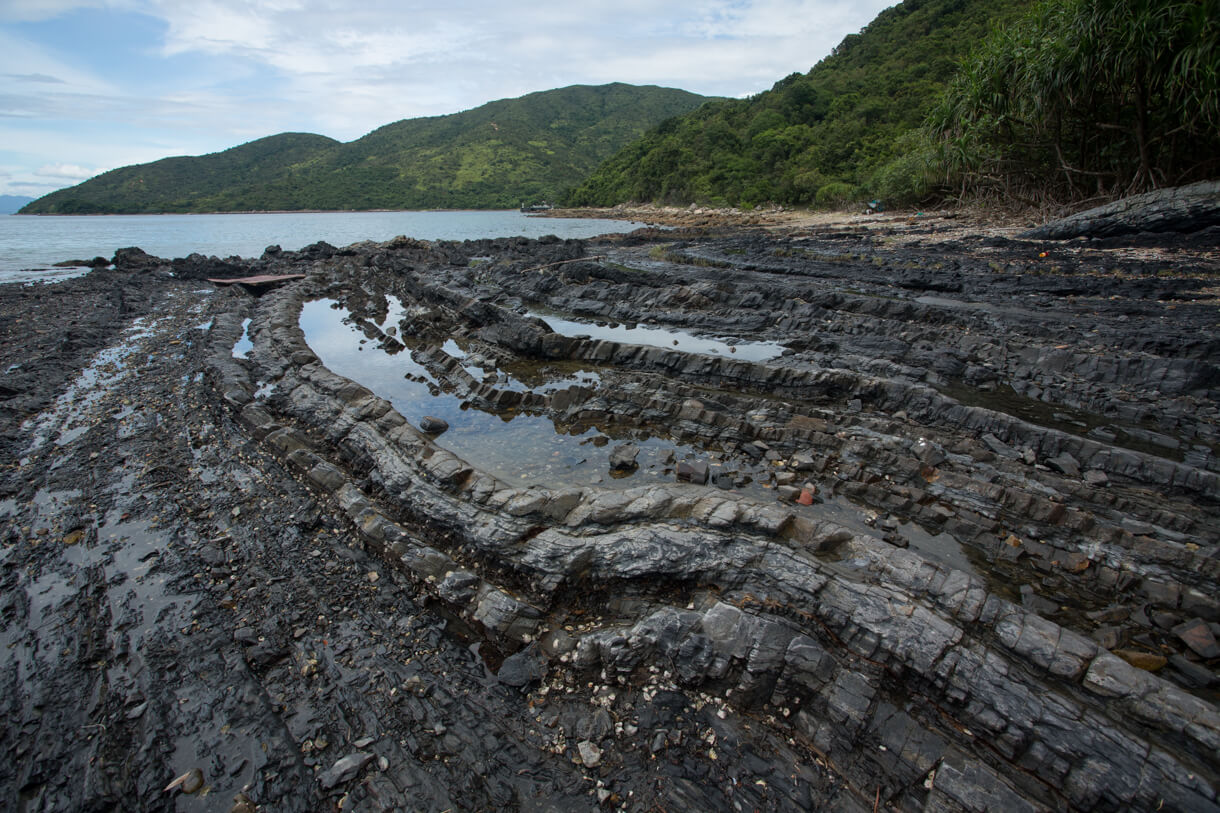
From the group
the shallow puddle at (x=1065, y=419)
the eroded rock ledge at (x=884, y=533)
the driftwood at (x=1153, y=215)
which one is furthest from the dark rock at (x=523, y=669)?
the driftwood at (x=1153, y=215)

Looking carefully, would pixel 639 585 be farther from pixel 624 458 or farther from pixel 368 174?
pixel 368 174

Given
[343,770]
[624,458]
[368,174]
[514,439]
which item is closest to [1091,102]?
[624,458]

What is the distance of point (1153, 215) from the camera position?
2178cm

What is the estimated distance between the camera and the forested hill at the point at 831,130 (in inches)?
2199

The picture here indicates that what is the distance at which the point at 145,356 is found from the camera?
626 inches

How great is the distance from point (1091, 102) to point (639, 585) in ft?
119

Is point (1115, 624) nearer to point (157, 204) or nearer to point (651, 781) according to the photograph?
point (651, 781)

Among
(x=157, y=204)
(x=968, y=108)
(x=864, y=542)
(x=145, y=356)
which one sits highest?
(x=157, y=204)

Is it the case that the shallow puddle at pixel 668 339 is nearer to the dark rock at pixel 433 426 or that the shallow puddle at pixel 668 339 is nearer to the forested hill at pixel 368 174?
the dark rock at pixel 433 426

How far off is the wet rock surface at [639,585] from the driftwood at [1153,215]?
37.6ft

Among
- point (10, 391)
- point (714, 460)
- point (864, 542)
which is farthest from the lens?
point (10, 391)

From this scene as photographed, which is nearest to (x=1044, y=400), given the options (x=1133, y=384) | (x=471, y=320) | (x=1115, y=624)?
(x=1133, y=384)

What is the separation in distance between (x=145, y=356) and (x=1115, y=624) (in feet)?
74.9

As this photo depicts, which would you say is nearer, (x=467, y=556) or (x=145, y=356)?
(x=467, y=556)
